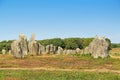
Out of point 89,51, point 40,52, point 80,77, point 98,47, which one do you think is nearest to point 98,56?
point 98,47

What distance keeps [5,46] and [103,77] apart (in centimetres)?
9858

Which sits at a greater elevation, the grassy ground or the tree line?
the tree line

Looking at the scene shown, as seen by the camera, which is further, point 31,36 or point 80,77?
point 31,36

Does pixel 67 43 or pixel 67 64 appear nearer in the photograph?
pixel 67 64

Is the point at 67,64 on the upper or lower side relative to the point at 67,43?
lower

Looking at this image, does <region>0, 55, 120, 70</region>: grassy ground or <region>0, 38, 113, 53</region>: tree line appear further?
<region>0, 38, 113, 53</region>: tree line

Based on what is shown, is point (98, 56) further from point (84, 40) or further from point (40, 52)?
point (84, 40)

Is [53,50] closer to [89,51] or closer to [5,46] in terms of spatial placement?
[89,51]

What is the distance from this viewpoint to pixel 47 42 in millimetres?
131375

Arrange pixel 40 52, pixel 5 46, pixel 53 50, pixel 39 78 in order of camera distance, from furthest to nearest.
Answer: pixel 5 46
pixel 53 50
pixel 40 52
pixel 39 78

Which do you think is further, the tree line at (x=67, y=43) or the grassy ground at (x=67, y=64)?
the tree line at (x=67, y=43)

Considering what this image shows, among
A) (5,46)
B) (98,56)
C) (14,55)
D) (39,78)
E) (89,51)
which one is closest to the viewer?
(39,78)

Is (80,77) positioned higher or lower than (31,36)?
lower

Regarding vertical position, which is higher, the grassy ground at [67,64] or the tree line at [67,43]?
the tree line at [67,43]
